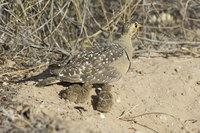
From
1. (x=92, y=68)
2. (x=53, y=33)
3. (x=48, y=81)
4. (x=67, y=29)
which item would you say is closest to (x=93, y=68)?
(x=92, y=68)

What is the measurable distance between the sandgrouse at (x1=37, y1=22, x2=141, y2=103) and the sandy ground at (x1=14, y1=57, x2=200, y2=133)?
1.08ft

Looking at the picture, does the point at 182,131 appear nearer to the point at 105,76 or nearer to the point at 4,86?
the point at 105,76

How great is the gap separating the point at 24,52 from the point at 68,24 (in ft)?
4.31

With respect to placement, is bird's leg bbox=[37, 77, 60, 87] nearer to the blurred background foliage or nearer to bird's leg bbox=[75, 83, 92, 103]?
bird's leg bbox=[75, 83, 92, 103]

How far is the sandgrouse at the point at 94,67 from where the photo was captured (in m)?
4.47

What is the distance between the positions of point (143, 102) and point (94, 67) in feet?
3.81

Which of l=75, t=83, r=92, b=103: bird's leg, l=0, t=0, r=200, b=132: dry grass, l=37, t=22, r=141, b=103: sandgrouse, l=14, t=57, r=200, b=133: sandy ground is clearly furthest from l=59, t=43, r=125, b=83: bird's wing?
l=0, t=0, r=200, b=132: dry grass

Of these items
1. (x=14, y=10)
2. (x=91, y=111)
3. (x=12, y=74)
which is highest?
(x=14, y=10)

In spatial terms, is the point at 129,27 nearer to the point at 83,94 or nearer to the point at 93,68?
the point at 93,68

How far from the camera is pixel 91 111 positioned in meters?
4.30

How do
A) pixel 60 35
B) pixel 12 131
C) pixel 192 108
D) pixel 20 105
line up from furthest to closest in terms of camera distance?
pixel 60 35 < pixel 192 108 < pixel 20 105 < pixel 12 131

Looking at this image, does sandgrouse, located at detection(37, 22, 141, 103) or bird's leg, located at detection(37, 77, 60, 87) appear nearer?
bird's leg, located at detection(37, 77, 60, 87)

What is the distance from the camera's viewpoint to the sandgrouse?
4.47 metres

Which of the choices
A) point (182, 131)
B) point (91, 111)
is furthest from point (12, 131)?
point (182, 131)
